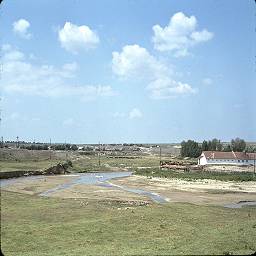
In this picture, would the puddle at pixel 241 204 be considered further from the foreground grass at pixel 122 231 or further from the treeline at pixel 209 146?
the treeline at pixel 209 146

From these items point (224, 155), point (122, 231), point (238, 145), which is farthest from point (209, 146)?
point (122, 231)

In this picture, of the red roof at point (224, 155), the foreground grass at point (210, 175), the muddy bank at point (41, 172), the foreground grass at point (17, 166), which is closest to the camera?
the muddy bank at point (41, 172)

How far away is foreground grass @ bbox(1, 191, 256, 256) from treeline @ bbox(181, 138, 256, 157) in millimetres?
86962

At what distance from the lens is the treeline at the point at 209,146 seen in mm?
120812

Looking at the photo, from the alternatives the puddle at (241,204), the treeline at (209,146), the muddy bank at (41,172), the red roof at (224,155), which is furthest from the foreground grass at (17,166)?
the treeline at (209,146)

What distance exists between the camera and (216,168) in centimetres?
9081

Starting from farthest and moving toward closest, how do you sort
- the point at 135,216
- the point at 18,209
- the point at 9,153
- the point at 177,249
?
the point at 9,153 → the point at 18,209 → the point at 135,216 → the point at 177,249

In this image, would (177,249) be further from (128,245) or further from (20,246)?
(20,246)

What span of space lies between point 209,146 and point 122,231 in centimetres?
10123

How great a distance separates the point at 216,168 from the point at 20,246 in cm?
7433

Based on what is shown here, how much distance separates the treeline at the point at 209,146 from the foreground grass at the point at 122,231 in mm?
86962

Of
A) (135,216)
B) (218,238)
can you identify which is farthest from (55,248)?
(135,216)

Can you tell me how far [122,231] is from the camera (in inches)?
949

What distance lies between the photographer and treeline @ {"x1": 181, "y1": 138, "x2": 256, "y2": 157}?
396 ft
